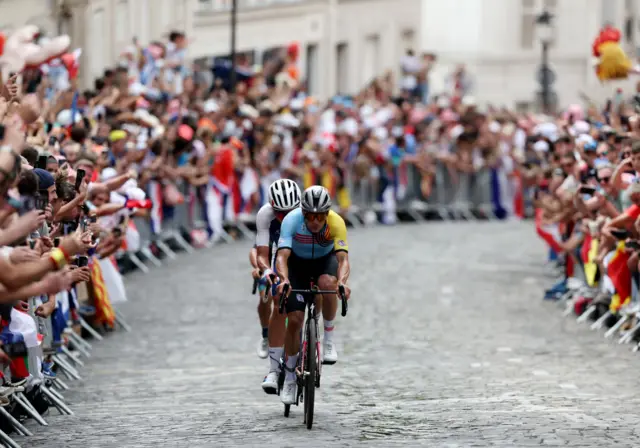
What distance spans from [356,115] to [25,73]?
546 inches

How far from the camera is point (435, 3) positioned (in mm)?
51406

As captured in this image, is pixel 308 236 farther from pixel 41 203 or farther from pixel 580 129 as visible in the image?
pixel 580 129

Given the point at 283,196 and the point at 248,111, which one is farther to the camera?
the point at 248,111

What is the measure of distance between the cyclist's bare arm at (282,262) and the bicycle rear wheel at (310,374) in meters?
0.44

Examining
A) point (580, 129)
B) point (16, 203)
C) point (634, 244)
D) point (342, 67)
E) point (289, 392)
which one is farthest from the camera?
point (342, 67)

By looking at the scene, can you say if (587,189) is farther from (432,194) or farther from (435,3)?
(435,3)

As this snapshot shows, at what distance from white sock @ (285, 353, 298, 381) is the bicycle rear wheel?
1.71 ft

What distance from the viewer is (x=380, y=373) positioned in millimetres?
15406

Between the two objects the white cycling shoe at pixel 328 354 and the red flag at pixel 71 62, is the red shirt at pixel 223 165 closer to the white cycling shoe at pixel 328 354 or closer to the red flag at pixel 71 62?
the red flag at pixel 71 62

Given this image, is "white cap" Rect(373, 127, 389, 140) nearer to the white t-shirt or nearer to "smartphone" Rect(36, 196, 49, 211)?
the white t-shirt

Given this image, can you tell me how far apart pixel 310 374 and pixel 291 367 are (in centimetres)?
76

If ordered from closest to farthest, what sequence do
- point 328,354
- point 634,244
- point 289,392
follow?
Result: point 289,392 → point 328,354 → point 634,244

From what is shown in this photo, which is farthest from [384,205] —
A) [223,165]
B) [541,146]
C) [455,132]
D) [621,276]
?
[621,276]

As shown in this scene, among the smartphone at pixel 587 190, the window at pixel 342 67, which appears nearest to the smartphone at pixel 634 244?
the smartphone at pixel 587 190
